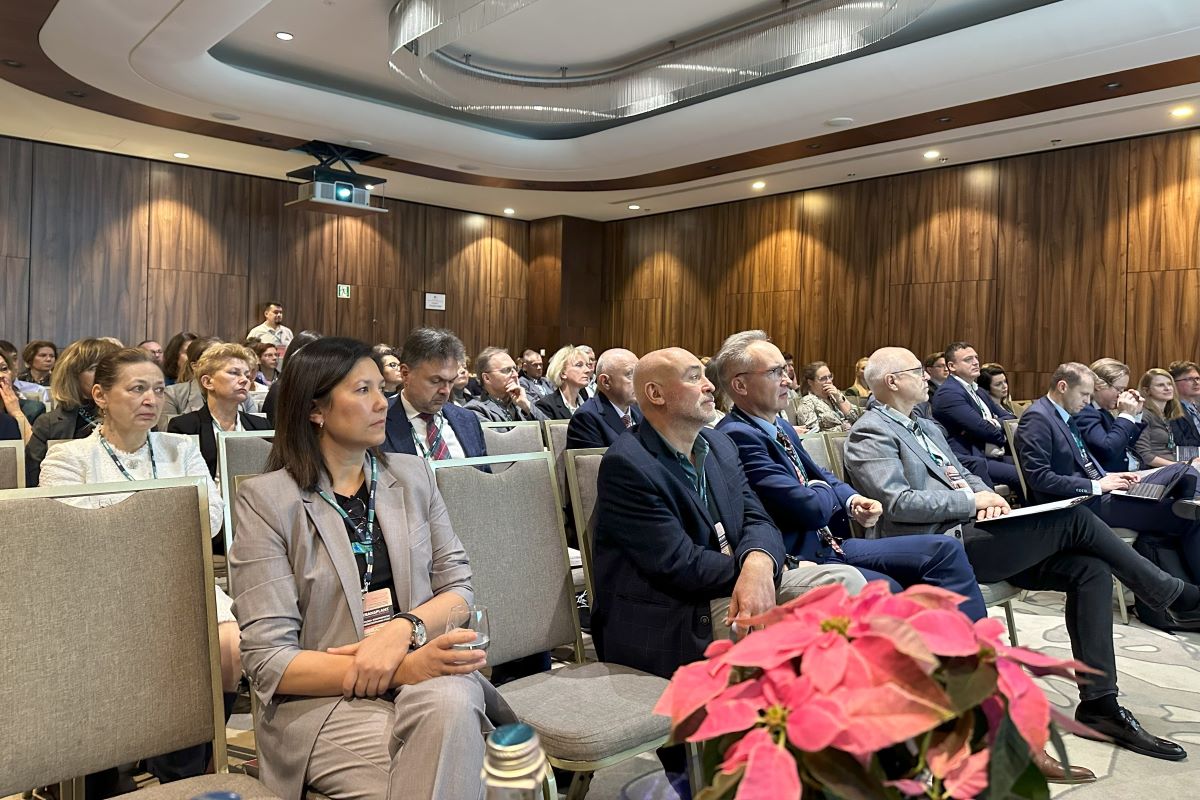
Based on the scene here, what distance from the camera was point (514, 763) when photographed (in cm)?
73

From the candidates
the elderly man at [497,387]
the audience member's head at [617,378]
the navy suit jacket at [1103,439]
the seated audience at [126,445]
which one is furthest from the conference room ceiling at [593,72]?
the seated audience at [126,445]

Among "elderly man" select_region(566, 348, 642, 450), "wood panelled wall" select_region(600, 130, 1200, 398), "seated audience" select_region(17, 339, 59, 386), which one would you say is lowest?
"elderly man" select_region(566, 348, 642, 450)

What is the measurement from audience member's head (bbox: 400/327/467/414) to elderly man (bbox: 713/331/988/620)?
1074mm

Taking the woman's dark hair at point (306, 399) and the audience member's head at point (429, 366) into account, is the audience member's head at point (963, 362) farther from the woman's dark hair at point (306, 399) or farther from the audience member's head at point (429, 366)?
the woman's dark hair at point (306, 399)

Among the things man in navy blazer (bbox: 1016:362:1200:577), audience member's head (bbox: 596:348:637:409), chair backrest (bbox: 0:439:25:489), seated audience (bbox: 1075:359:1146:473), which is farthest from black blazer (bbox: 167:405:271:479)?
seated audience (bbox: 1075:359:1146:473)

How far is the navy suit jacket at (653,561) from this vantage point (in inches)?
87.0

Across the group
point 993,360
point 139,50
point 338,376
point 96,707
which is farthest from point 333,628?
point 993,360

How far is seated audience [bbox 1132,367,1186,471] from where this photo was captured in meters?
5.61

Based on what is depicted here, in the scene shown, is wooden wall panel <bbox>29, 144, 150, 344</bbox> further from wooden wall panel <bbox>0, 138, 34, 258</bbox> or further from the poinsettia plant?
the poinsettia plant

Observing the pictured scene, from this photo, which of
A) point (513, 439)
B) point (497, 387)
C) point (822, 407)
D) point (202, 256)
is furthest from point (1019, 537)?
point (202, 256)

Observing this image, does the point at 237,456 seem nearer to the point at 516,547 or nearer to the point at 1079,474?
the point at 516,547

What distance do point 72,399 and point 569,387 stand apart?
9.08 ft

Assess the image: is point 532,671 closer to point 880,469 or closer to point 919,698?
point 880,469

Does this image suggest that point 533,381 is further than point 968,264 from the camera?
No
